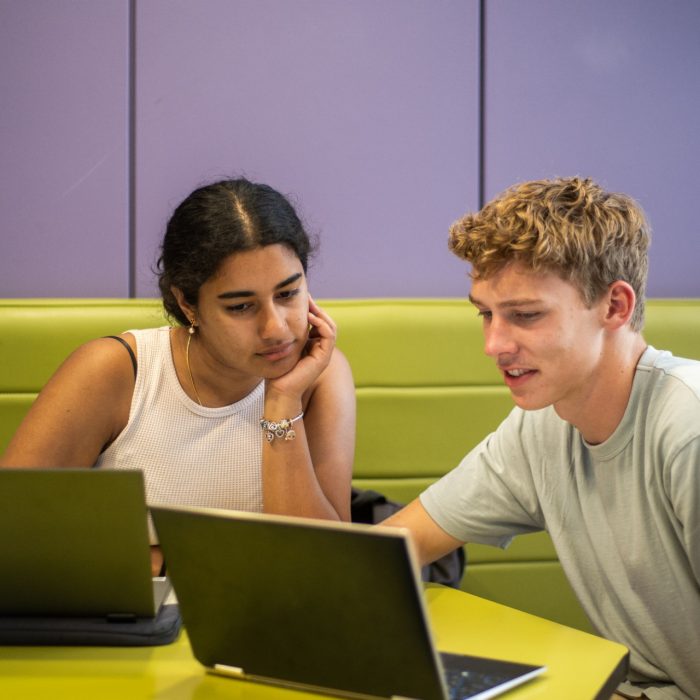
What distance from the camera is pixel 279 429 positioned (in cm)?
194

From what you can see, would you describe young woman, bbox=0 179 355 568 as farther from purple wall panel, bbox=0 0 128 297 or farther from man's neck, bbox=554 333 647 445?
man's neck, bbox=554 333 647 445

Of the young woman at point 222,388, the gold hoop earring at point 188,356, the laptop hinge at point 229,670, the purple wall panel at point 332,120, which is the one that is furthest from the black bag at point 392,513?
the purple wall panel at point 332,120

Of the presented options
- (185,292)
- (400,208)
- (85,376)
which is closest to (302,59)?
(400,208)

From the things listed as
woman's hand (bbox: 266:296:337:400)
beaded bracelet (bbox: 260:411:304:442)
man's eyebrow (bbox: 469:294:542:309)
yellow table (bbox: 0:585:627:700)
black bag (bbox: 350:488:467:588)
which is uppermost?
man's eyebrow (bbox: 469:294:542:309)

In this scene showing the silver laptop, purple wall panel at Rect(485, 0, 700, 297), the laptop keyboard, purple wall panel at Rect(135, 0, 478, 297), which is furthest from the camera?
purple wall panel at Rect(485, 0, 700, 297)

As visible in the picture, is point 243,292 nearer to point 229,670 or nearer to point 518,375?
point 518,375

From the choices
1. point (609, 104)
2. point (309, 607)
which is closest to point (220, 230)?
point (309, 607)

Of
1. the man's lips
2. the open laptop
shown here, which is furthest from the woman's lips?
the open laptop

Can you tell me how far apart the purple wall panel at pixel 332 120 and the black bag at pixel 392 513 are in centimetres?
71

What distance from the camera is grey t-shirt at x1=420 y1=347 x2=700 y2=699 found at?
1363 millimetres

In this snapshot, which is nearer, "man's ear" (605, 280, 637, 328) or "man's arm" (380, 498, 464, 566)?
"man's ear" (605, 280, 637, 328)

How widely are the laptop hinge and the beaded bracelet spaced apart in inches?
33.0

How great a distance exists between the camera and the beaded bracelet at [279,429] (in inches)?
76.3

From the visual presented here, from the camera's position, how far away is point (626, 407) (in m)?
1.43
